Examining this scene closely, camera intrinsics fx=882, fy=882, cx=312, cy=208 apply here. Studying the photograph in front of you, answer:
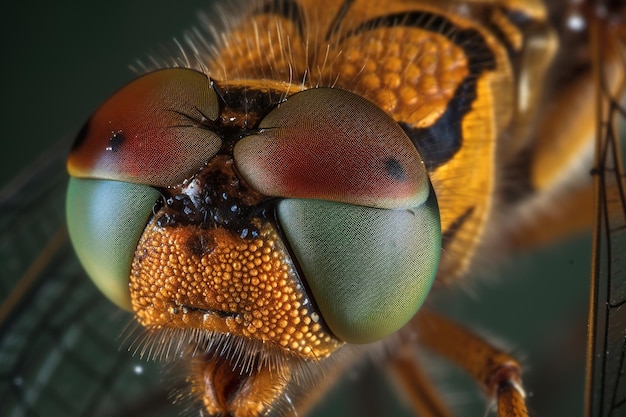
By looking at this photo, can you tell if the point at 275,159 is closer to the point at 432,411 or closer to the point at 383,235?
the point at 383,235

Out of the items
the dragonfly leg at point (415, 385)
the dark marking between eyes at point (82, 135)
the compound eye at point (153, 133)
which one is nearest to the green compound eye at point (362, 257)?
the compound eye at point (153, 133)

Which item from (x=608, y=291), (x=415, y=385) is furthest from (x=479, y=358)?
(x=608, y=291)

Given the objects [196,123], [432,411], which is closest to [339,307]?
[196,123]

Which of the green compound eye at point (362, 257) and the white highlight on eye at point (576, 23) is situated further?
the white highlight on eye at point (576, 23)

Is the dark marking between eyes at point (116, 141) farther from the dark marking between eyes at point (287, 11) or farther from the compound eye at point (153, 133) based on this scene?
the dark marking between eyes at point (287, 11)

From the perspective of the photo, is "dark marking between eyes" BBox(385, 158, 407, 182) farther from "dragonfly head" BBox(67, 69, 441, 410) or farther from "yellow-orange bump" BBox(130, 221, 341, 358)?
"yellow-orange bump" BBox(130, 221, 341, 358)

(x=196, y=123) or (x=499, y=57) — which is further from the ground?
(x=196, y=123)

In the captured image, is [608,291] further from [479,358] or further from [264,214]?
[264,214]
